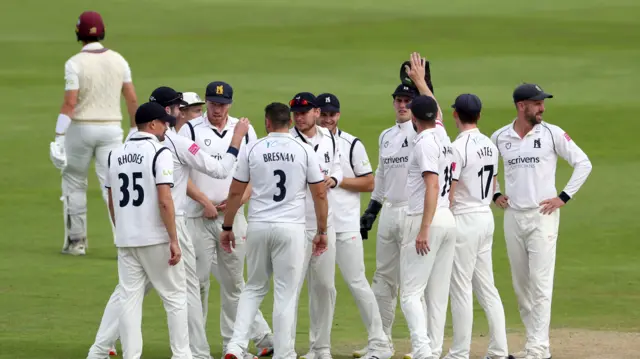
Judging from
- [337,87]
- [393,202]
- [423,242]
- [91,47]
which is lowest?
[423,242]

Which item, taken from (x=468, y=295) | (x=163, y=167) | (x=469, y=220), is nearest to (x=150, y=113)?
(x=163, y=167)

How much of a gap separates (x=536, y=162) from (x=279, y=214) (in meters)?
2.29

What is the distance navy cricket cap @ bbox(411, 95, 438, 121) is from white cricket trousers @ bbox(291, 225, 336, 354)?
4.05 ft

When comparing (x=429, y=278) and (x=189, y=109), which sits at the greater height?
(x=189, y=109)

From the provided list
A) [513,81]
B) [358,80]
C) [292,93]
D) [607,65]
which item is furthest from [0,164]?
[607,65]

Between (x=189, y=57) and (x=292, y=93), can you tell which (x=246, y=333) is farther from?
(x=189, y=57)

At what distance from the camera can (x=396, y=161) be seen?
10.7m

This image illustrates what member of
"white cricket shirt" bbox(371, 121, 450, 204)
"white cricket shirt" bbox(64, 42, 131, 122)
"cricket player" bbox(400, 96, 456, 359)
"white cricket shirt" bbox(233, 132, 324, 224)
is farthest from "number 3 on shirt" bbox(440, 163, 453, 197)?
"white cricket shirt" bbox(64, 42, 131, 122)

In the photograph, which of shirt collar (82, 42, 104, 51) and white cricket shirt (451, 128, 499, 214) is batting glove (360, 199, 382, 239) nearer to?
white cricket shirt (451, 128, 499, 214)

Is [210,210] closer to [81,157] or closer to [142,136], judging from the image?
[142,136]

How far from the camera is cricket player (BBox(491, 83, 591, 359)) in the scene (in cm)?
1040

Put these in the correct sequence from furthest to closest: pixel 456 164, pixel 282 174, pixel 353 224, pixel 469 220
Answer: pixel 353 224 → pixel 469 220 → pixel 456 164 → pixel 282 174

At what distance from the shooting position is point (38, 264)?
13.7 meters

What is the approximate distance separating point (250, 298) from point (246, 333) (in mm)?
295
